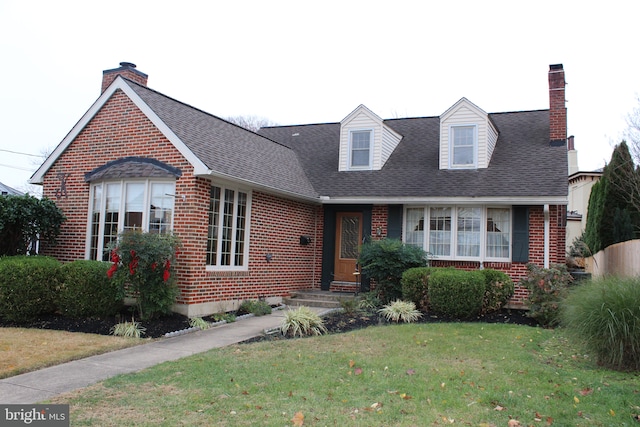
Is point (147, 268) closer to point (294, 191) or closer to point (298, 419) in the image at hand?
point (294, 191)

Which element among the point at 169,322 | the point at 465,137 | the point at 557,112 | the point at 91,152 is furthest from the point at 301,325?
the point at 557,112

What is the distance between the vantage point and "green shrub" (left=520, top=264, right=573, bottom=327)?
10.2 meters

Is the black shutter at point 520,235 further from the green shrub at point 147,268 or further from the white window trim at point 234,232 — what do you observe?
the green shrub at point 147,268

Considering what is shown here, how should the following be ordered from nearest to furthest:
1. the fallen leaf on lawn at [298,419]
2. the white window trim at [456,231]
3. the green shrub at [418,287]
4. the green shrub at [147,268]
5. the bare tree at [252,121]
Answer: the fallen leaf on lawn at [298,419] < the green shrub at [147,268] < the green shrub at [418,287] < the white window trim at [456,231] < the bare tree at [252,121]

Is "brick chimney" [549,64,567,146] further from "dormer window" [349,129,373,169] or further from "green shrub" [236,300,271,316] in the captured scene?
"green shrub" [236,300,271,316]

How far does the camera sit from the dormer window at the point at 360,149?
1572cm

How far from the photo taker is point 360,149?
15.9 meters

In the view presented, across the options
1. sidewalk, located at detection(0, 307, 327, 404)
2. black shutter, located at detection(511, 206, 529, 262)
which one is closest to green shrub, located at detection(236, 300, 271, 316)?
sidewalk, located at detection(0, 307, 327, 404)

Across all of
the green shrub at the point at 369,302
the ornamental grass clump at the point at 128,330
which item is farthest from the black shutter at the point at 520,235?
the ornamental grass clump at the point at 128,330

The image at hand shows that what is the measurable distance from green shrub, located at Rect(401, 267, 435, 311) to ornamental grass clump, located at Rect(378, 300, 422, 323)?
2.38ft

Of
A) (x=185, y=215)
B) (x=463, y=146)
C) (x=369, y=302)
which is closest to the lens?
(x=185, y=215)

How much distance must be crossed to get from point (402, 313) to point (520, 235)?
423 centimetres

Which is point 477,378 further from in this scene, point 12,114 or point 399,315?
point 12,114

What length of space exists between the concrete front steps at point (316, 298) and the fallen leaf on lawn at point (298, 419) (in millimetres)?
8079
